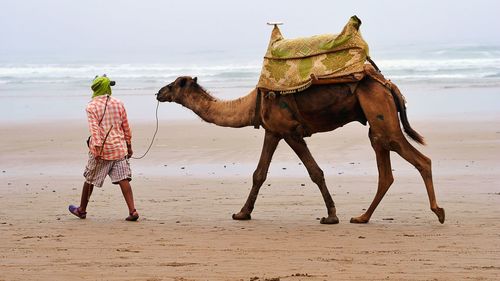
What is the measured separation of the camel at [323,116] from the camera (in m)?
9.72

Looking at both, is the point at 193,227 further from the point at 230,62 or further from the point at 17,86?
the point at 230,62

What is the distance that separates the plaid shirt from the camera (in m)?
10.1

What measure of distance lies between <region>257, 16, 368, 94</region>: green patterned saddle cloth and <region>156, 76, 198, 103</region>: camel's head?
99cm

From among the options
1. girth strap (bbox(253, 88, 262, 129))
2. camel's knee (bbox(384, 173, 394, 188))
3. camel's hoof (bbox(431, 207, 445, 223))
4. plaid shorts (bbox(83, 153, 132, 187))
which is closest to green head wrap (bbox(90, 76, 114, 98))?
plaid shorts (bbox(83, 153, 132, 187))

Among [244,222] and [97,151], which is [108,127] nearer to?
[97,151]

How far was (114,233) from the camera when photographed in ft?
30.8

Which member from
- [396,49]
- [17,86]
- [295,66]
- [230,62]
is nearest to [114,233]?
[295,66]

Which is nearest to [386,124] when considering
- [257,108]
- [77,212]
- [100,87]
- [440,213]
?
[440,213]

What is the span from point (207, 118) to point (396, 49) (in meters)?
58.0

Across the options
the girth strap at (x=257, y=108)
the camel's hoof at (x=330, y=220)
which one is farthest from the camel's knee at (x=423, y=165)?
the girth strap at (x=257, y=108)

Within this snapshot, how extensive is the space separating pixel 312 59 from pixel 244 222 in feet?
5.91

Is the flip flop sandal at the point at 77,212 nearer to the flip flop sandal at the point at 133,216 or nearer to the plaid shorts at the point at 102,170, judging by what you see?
the plaid shorts at the point at 102,170

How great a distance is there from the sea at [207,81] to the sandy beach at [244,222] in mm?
7144

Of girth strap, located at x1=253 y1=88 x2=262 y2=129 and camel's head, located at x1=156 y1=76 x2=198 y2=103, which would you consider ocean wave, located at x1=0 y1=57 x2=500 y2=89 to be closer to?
camel's head, located at x1=156 y1=76 x2=198 y2=103
